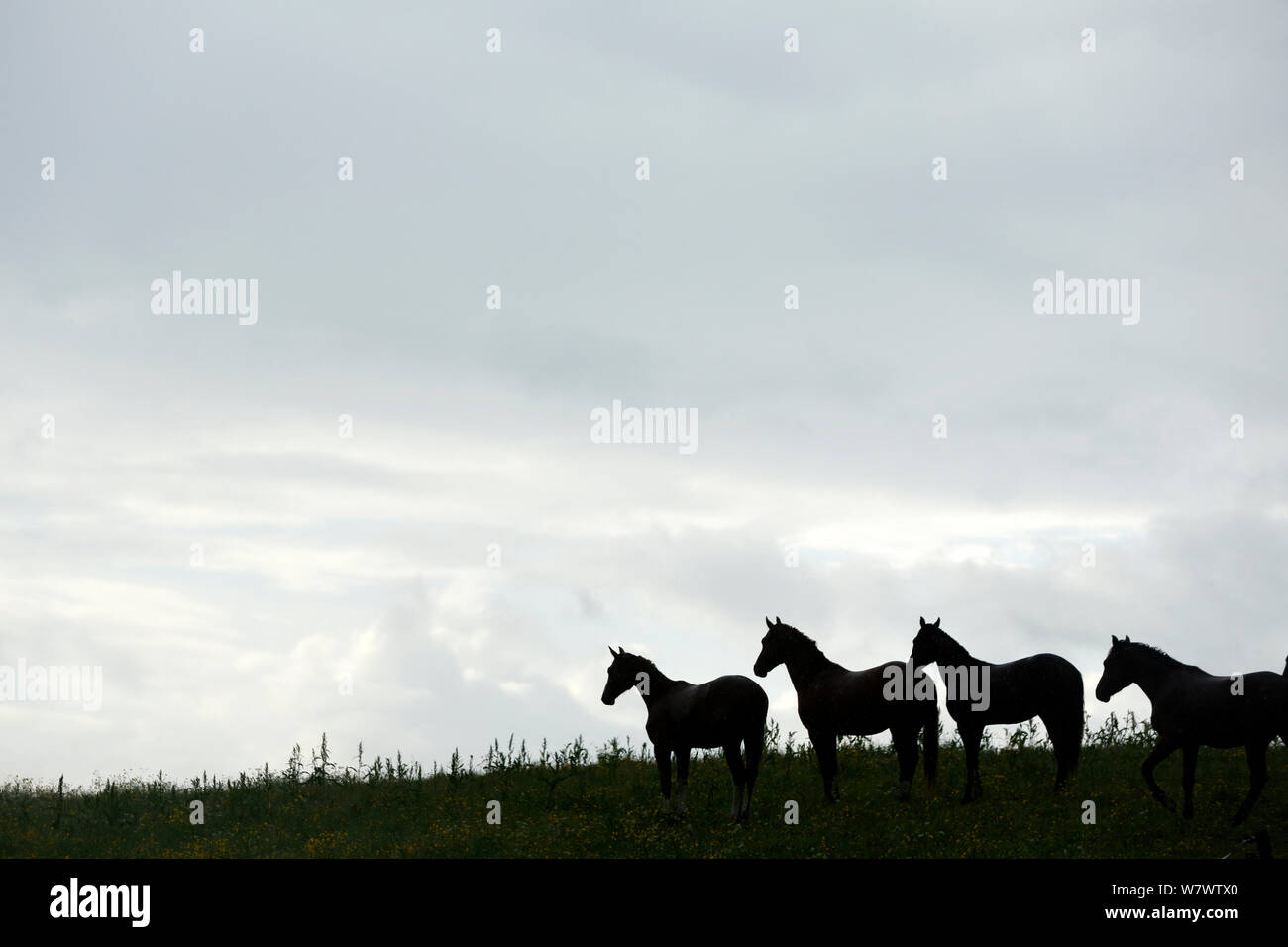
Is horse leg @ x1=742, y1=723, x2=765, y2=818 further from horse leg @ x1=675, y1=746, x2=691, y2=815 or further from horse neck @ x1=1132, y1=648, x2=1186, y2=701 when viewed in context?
horse neck @ x1=1132, y1=648, x2=1186, y2=701

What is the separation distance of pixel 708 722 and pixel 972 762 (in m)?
4.29

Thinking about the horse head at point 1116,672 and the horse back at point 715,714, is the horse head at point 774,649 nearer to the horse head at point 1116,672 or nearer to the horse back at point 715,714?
the horse back at point 715,714

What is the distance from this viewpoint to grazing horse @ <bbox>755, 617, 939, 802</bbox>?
737 inches

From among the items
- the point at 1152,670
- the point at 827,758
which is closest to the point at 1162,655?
the point at 1152,670

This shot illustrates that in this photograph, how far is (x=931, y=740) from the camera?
19109 mm

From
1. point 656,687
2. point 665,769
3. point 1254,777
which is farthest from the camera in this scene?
point 656,687

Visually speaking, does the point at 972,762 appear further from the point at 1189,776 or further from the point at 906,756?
the point at 1189,776
